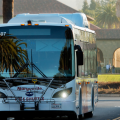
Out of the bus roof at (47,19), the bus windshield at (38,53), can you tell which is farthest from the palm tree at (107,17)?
the bus windshield at (38,53)

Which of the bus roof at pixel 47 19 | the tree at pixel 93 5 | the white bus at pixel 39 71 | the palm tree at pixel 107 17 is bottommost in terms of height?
the white bus at pixel 39 71

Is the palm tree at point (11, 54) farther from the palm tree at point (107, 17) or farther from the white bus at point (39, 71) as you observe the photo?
the palm tree at point (107, 17)

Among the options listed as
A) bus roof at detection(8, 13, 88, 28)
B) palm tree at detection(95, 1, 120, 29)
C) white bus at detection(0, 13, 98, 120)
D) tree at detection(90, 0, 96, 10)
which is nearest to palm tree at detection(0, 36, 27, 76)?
white bus at detection(0, 13, 98, 120)

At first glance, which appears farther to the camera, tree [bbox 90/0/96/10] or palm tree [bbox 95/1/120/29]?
tree [bbox 90/0/96/10]

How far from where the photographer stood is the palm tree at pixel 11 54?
397 inches

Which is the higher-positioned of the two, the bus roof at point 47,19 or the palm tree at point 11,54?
the bus roof at point 47,19

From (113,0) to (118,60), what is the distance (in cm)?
4418

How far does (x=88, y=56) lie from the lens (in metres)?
12.7

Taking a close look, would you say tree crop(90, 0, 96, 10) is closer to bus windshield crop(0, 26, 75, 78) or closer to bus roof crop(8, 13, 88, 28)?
bus roof crop(8, 13, 88, 28)

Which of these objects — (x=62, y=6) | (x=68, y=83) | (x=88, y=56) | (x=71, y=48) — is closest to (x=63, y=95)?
(x=68, y=83)

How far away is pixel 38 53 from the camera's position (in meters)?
10.1

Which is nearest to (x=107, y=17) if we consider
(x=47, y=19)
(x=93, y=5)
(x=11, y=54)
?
(x=93, y=5)

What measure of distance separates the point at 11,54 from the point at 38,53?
2.30 feet

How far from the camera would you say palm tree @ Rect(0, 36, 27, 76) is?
33.1ft
